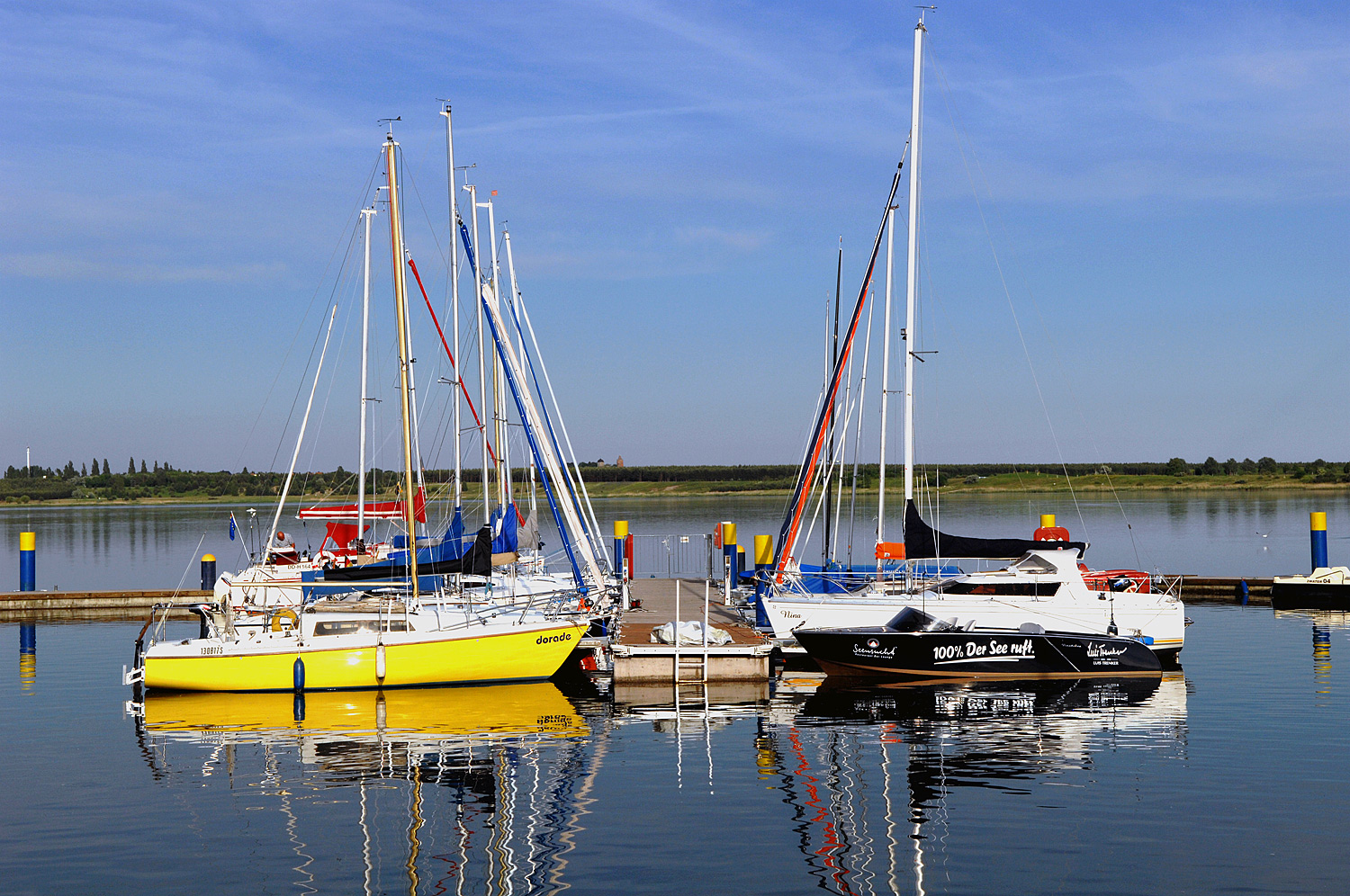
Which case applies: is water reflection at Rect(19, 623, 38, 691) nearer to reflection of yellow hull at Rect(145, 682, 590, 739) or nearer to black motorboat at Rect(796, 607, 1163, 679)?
reflection of yellow hull at Rect(145, 682, 590, 739)

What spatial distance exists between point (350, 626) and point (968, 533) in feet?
159

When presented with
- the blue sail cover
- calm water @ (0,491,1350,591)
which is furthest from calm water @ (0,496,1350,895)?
calm water @ (0,491,1350,591)

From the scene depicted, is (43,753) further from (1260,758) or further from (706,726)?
(1260,758)

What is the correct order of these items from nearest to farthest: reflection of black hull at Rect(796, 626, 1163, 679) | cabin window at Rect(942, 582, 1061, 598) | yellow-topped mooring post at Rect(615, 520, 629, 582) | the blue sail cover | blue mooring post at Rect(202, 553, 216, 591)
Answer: reflection of black hull at Rect(796, 626, 1163, 679), cabin window at Rect(942, 582, 1061, 598), the blue sail cover, yellow-topped mooring post at Rect(615, 520, 629, 582), blue mooring post at Rect(202, 553, 216, 591)

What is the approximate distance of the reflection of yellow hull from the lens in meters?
20.1

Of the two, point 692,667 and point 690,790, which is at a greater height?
point 692,667

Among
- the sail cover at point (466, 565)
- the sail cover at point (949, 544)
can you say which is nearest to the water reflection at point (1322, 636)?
the sail cover at point (949, 544)

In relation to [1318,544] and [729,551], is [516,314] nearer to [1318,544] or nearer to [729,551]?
[729,551]

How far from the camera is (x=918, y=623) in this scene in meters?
24.1

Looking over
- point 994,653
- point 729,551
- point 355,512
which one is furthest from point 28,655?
point 994,653

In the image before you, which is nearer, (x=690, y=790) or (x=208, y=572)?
(x=690, y=790)

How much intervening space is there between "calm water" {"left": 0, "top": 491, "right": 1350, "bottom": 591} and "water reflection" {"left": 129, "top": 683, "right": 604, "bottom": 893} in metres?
17.8

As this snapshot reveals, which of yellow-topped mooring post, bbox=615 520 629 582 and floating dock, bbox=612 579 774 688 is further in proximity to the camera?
yellow-topped mooring post, bbox=615 520 629 582

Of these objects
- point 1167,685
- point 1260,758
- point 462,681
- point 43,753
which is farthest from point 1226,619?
point 43,753
